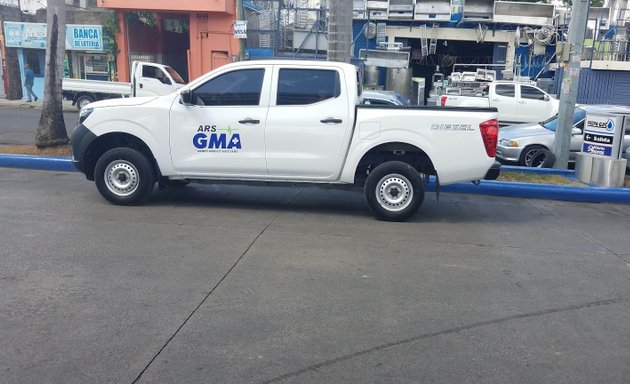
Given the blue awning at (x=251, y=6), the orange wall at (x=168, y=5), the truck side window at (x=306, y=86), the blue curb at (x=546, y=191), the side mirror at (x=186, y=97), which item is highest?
the blue awning at (x=251, y=6)

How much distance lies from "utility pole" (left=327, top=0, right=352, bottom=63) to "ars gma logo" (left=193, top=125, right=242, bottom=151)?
14.0ft

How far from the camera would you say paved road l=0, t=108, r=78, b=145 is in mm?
14422

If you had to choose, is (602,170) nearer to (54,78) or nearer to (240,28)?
(54,78)

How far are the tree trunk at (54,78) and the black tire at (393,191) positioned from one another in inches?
274

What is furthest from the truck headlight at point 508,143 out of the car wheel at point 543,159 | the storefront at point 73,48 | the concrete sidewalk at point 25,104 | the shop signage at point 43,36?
the shop signage at point 43,36

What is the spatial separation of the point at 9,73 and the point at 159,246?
2712 cm

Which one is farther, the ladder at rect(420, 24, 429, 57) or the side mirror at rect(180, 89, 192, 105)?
the ladder at rect(420, 24, 429, 57)

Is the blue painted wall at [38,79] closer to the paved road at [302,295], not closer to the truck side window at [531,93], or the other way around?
the truck side window at [531,93]

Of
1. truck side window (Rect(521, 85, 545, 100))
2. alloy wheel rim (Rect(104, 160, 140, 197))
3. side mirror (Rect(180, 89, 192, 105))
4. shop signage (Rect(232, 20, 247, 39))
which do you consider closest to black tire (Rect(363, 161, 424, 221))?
side mirror (Rect(180, 89, 192, 105))

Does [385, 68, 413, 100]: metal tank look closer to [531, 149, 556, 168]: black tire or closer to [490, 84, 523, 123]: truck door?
[490, 84, 523, 123]: truck door

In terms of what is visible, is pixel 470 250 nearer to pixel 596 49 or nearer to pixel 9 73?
pixel 596 49

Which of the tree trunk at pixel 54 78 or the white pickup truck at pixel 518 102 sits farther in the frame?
the white pickup truck at pixel 518 102

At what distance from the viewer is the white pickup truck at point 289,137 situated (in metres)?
7.95

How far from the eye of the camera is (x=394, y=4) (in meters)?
28.0
